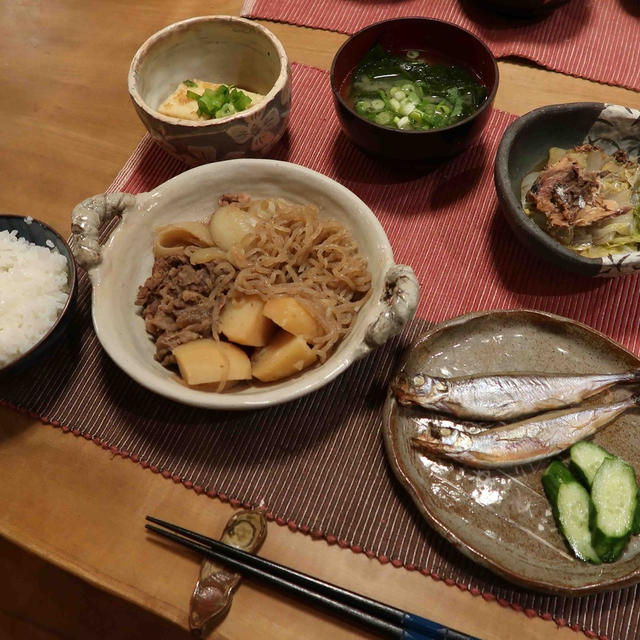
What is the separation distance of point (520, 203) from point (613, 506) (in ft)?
3.49

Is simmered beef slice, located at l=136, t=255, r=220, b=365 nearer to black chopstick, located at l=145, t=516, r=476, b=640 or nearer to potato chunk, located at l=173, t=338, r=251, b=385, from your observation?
potato chunk, located at l=173, t=338, r=251, b=385

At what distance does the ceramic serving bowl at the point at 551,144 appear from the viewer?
70.7 inches

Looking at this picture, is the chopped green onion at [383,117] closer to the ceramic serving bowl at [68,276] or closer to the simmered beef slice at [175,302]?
the simmered beef slice at [175,302]

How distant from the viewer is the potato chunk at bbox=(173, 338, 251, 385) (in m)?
1.57

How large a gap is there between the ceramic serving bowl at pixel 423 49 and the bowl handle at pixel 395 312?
2.27ft

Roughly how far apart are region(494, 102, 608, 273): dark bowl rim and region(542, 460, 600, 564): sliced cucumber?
26.9 inches

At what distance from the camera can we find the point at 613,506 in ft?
4.71

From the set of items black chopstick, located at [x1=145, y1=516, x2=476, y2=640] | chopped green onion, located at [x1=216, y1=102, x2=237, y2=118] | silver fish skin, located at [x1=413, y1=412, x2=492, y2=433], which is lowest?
black chopstick, located at [x1=145, y1=516, x2=476, y2=640]

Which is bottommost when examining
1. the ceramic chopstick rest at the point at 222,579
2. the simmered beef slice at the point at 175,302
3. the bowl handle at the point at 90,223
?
the ceramic chopstick rest at the point at 222,579

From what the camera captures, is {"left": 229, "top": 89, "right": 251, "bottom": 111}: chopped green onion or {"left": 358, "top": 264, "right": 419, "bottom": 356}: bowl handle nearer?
{"left": 358, "top": 264, "right": 419, "bottom": 356}: bowl handle

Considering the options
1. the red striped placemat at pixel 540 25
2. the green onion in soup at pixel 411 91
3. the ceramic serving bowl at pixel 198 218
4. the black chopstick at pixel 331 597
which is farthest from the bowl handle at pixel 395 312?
the red striped placemat at pixel 540 25

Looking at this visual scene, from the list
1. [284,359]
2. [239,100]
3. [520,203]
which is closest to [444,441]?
[284,359]

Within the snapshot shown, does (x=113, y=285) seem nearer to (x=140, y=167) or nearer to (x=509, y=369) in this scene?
(x=140, y=167)

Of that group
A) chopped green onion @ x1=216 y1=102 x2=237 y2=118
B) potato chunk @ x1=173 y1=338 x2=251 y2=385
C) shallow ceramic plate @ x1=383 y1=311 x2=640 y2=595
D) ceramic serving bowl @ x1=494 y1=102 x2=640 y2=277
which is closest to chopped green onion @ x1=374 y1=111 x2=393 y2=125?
ceramic serving bowl @ x1=494 y1=102 x2=640 y2=277
